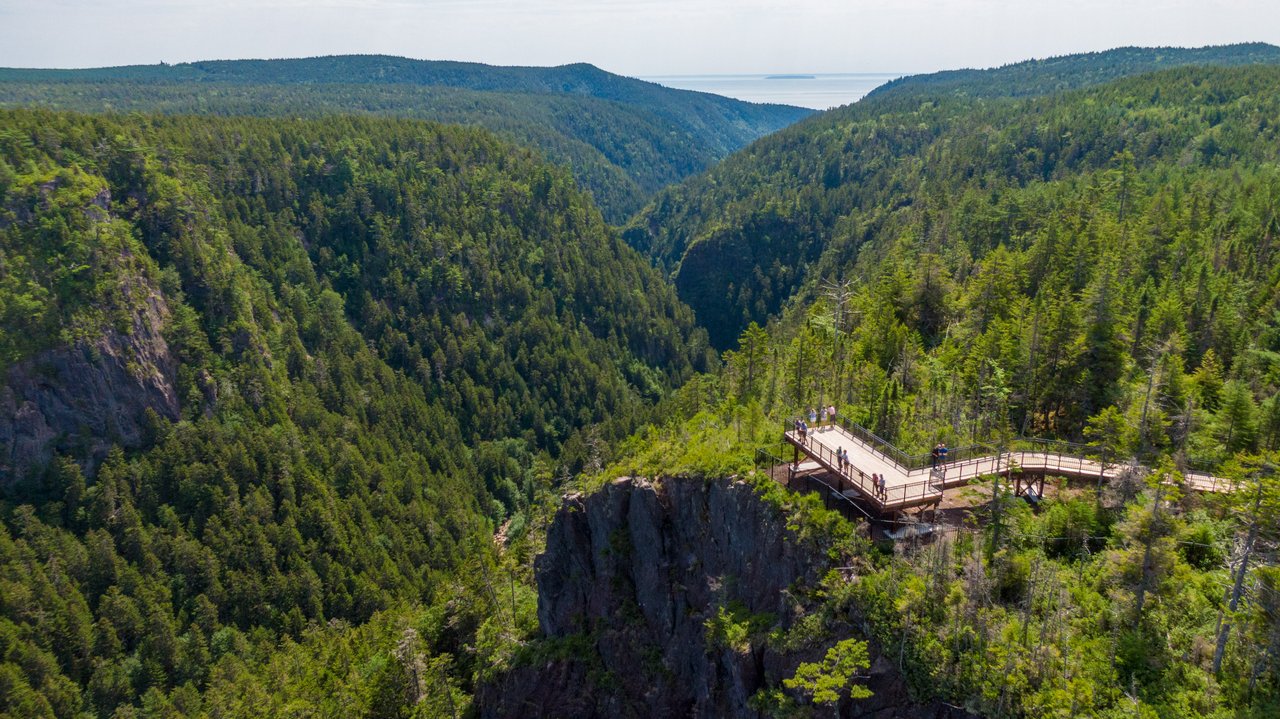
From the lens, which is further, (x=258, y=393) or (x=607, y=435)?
(x=607, y=435)

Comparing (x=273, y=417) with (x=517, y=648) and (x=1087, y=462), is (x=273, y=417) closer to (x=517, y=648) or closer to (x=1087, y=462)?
(x=517, y=648)

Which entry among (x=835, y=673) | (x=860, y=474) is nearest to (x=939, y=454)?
(x=860, y=474)

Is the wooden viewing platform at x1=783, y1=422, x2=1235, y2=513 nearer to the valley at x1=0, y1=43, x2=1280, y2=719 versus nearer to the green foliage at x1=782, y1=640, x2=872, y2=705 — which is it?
the valley at x1=0, y1=43, x2=1280, y2=719

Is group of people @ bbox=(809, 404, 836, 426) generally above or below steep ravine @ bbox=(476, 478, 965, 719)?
above

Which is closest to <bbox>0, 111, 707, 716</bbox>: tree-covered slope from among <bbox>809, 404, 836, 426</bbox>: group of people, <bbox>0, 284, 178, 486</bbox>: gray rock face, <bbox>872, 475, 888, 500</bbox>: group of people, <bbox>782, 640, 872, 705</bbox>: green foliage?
<bbox>0, 284, 178, 486</bbox>: gray rock face

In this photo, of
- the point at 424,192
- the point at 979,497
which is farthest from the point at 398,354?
the point at 979,497

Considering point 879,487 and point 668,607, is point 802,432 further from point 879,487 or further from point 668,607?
point 668,607
